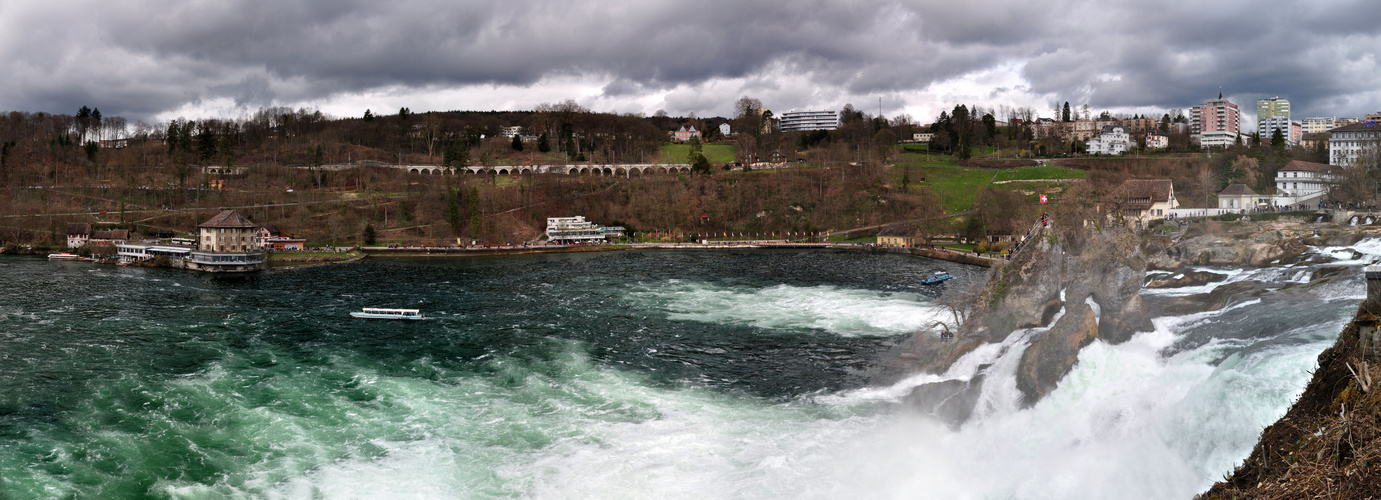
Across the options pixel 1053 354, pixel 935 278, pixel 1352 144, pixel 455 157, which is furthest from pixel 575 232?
pixel 1053 354

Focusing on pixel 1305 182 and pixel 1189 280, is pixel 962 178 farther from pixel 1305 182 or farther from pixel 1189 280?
pixel 1189 280

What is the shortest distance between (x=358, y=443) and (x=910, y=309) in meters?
32.2

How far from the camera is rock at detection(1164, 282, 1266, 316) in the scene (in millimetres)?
24078

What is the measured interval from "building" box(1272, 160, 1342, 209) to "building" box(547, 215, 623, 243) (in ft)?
251

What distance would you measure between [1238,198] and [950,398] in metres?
35.9

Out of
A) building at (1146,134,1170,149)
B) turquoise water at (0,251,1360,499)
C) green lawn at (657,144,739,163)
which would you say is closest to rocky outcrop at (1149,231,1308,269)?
turquoise water at (0,251,1360,499)

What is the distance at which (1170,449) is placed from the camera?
16.0 metres

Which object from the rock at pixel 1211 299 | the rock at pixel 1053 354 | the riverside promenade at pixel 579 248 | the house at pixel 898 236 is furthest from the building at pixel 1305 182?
the house at pixel 898 236

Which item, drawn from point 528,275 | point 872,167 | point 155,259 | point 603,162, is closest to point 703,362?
point 528,275

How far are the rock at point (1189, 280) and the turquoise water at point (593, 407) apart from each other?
467cm

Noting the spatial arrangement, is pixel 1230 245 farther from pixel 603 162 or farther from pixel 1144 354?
pixel 603 162

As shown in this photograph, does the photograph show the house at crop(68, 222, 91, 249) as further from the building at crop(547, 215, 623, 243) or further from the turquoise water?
the building at crop(547, 215, 623, 243)

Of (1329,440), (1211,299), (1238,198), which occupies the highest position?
(1238,198)

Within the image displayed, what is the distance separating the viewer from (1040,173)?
113 m
